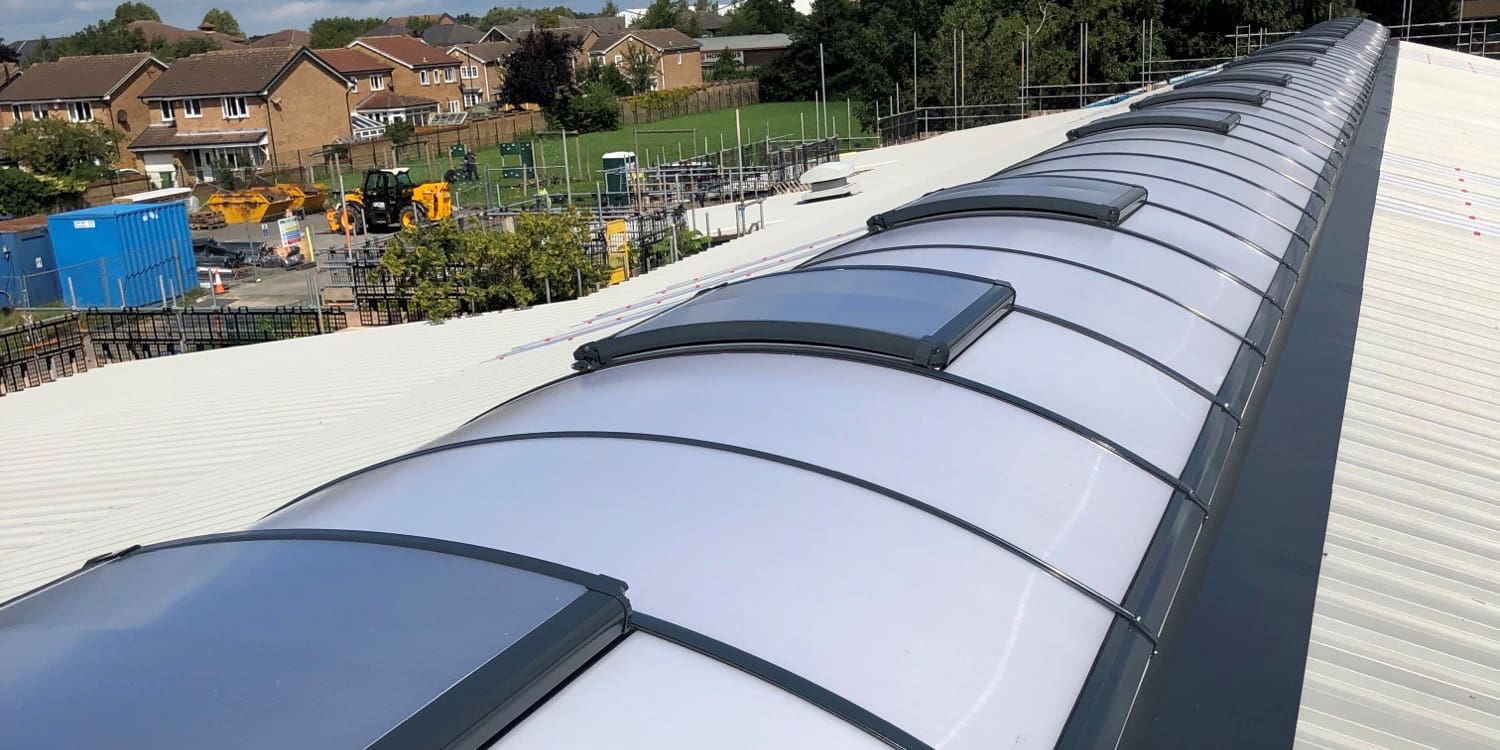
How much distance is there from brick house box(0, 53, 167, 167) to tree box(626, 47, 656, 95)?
2977 centimetres

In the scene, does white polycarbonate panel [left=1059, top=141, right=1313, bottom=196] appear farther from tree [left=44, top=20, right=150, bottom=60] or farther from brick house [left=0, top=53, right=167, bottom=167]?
tree [left=44, top=20, right=150, bottom=60]

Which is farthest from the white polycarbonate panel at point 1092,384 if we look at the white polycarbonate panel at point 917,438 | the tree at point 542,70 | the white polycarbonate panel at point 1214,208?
the tree at point 542,70

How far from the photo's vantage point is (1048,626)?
2.89m

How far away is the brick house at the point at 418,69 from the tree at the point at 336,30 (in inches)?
1525

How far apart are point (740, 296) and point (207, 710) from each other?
3.17 metres

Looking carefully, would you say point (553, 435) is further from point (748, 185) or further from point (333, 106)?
point (333, 106)

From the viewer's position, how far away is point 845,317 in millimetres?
4242

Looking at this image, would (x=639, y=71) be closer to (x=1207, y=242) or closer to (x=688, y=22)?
(x=688, y=22)

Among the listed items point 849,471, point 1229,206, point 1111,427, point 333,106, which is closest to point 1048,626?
point 849,471

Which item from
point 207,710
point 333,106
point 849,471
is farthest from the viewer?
point 333,106

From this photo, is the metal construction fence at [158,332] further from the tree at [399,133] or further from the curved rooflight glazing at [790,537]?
the tree at [399,133]

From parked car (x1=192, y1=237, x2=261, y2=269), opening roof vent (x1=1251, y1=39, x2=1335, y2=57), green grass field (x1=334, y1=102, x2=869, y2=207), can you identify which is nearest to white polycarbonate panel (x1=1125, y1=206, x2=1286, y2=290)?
opening roof vent (x1=1251, y1=39, x2=1335, y2=57)

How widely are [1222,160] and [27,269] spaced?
1289 inches

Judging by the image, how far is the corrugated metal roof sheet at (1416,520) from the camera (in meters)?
3.49
